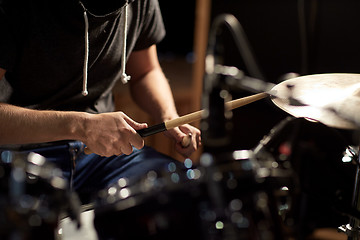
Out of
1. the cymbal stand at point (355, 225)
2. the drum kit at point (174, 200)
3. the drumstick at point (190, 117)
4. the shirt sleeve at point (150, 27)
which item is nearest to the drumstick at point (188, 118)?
the drumstick at point (190, 117)

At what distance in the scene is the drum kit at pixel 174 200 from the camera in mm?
665

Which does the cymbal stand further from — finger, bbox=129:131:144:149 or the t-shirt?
the t-shirt

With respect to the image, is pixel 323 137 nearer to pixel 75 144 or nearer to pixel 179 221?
pixel 75 144

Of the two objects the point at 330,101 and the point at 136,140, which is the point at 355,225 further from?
the point at 136,140

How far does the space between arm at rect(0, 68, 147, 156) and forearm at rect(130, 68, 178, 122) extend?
32 centimetres

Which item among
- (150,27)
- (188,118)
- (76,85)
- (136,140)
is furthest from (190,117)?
(150,27)

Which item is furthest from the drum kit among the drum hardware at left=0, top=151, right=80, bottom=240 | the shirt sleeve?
the shirt sleeve

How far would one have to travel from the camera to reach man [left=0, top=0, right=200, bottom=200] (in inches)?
39.4

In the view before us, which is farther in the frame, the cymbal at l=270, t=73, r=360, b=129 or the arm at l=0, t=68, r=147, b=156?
the arm at l=0, t=68, r=147, b=156

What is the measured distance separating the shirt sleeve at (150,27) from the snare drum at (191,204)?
65cm

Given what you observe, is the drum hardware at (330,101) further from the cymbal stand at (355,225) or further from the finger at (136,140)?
the finger at (136,140)

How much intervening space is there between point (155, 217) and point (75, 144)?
0.47 m

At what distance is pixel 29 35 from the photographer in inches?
40.6

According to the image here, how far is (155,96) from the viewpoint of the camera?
1.37 meters
